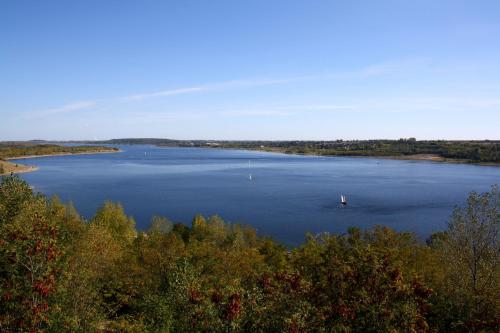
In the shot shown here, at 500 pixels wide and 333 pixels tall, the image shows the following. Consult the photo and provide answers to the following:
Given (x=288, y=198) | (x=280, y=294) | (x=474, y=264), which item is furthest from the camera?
(x=288, y=198)

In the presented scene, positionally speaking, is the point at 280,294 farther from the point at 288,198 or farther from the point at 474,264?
the point at 288,198

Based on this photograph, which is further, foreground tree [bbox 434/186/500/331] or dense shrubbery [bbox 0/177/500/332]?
foreground tree [bbox 434/186/500/331]

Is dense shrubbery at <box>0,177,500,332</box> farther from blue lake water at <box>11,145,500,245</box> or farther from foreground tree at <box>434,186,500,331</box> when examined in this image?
blue lake water at <box>11,145,500,245</box>

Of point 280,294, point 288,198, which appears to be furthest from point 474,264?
point 288,198

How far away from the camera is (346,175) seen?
127562mm

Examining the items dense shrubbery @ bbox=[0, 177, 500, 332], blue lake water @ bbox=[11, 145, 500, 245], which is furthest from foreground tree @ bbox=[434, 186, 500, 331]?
blue lake water @ bbox=[11, 145, 500, 245]

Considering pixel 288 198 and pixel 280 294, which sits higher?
pixel 280 294

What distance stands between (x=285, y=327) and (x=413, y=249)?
59.7 feet

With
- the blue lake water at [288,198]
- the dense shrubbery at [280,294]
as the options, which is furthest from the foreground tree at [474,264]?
the blue lake water at [288,198]

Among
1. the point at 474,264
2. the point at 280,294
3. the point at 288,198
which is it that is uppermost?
the point at 280,294

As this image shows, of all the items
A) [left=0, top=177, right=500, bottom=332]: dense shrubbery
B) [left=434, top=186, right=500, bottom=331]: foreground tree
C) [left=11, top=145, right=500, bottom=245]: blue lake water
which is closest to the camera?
[left=0, top=177, right=500, bottom=332]: dense shrubbery

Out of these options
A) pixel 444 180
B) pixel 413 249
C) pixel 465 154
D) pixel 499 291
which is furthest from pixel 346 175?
pixel 499 291

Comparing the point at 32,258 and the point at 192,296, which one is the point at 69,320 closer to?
the point at 32,258

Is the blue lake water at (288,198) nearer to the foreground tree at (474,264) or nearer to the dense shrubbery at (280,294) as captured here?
the foreground tree at (474,264)
